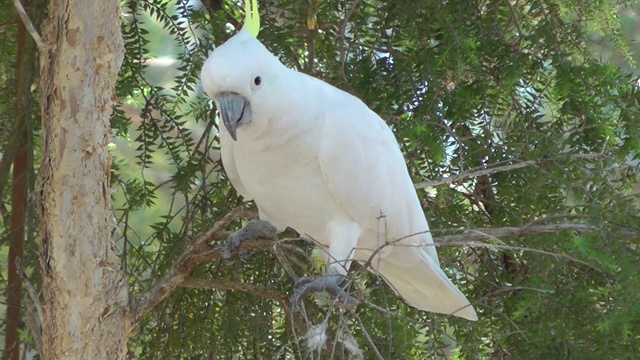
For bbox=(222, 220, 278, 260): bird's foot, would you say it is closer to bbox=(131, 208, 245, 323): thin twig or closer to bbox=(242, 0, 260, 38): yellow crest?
bbox=(131, 208, 245, 323): thin twig

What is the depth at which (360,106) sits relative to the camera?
1581mm

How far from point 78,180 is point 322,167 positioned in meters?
0.48

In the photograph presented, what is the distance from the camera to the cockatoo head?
1.37m

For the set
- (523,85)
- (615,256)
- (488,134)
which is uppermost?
(523,85)

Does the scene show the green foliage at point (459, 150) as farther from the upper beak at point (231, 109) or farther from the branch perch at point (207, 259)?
the upper beak at point (231, 109)

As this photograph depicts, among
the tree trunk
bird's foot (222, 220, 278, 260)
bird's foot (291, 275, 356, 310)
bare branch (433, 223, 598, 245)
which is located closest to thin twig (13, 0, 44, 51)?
the tree trunk

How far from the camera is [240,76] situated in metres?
1.37

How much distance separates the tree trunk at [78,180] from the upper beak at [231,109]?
19 centimetres

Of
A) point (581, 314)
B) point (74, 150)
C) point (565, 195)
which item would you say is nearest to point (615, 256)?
point (581, 314)

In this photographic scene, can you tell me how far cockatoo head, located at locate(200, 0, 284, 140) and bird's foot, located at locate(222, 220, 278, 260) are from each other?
0.24 meters

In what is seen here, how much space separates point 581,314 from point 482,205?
426 millimetres

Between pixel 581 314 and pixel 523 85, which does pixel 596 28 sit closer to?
pixel 523 85

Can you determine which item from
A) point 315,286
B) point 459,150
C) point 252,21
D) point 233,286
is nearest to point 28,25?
point 252,21

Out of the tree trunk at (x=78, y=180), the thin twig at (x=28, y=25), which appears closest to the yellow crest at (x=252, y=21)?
the tree trunk at (x=78, y=180)
